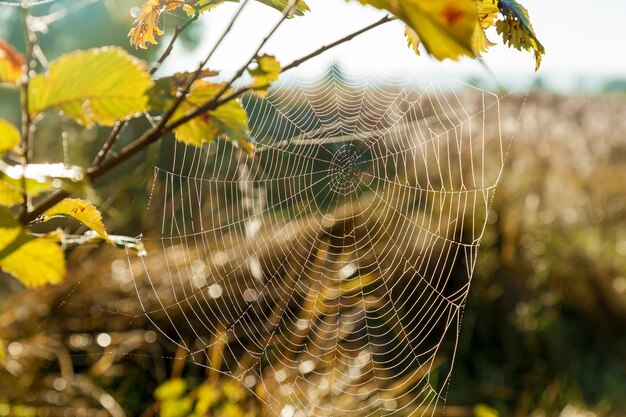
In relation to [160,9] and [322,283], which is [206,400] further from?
[160,9]

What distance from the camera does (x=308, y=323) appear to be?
2.85 metres

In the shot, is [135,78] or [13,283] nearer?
[135,78]

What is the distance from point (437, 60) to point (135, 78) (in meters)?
0.27

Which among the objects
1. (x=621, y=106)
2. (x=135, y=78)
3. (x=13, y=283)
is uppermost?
(x=621, y=106)

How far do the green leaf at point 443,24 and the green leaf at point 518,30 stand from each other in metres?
0.32

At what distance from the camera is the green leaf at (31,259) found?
1.90 ft

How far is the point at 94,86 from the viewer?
53 centimetres

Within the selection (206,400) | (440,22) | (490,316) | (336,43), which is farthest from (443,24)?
(490,316)

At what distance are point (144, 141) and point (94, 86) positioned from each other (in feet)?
0.18

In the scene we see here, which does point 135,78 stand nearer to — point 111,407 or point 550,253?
point 111,407

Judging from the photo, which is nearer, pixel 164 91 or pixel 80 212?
pixel 164 91

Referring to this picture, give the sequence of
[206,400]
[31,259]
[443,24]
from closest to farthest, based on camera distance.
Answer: [443,24], [31,259], [206,400]

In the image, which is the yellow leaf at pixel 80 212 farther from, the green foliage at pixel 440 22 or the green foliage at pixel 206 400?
the green foliage at pixel 206 400

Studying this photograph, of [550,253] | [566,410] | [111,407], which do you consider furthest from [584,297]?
[111,407]
